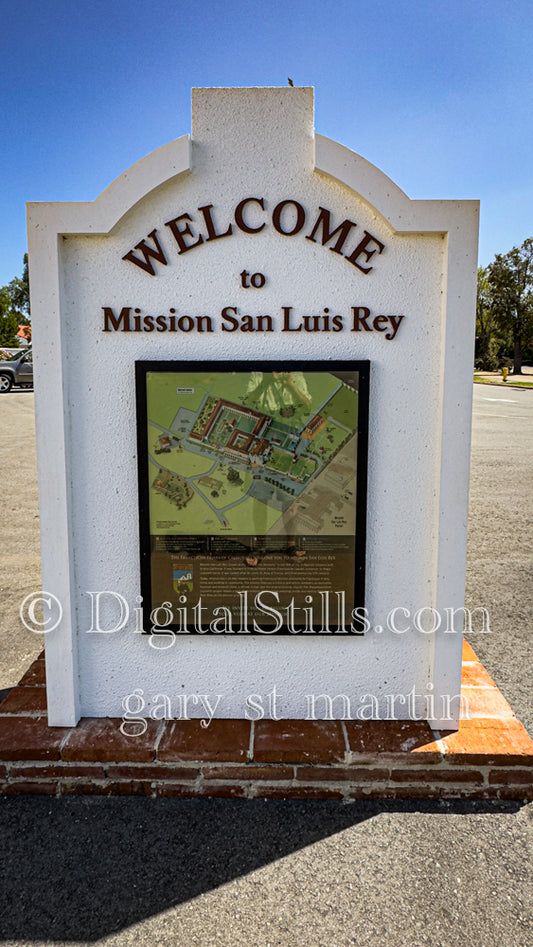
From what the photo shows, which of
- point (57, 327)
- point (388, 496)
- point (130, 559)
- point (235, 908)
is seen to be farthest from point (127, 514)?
point (235, 908)

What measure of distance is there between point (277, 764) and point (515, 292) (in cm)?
5682

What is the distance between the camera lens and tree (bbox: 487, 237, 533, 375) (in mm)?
54094

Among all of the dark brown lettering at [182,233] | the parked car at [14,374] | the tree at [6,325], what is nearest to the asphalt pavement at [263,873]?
the dark brown lettering at [182,233]

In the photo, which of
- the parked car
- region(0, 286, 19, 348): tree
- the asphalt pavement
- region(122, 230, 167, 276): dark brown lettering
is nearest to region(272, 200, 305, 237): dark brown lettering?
region(122, 230, 167, 276): dark brown lettering

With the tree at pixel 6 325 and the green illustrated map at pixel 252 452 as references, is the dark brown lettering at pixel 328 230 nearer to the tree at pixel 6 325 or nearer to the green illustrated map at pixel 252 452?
the green illustrated map at pixel 252 452

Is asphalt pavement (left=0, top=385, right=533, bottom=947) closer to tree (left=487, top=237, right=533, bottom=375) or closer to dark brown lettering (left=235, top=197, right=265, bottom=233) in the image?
dark brown lettering (left=235, top=197, right=265, bottom=233)

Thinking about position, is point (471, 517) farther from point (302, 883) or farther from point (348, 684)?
A: point (302, 883)

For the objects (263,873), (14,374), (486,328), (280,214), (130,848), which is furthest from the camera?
(486,328)

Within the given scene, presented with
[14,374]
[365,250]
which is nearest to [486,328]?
[14,374]

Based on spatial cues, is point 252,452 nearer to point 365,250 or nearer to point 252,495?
point 252,495

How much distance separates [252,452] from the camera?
3.63 metres

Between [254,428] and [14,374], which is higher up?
[14,374]

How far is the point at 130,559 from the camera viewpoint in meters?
3.76

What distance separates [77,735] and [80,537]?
3.55ft
